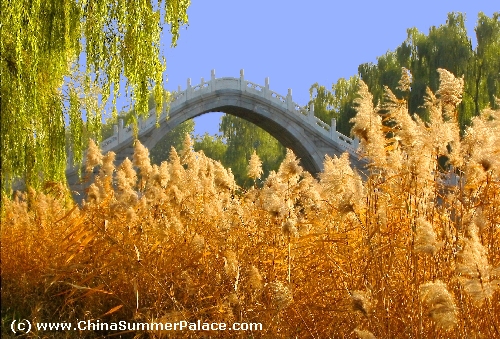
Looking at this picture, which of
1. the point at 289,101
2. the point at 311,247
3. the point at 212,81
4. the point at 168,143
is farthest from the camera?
the point at 168,143

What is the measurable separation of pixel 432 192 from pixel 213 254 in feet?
4.01

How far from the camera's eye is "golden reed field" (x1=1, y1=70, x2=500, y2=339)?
2695 millimetres

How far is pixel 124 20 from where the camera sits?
545cm

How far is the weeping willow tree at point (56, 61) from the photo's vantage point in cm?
502

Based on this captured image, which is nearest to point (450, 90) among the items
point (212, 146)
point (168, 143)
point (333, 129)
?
point (333, 129)

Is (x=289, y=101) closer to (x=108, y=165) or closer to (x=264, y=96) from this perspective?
(x=264, y=96)

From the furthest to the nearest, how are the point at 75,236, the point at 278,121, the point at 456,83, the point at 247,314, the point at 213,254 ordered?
the point at 278,121
the point at 75,236
the point at 213,254
the point at 247,314
the point at 456,83

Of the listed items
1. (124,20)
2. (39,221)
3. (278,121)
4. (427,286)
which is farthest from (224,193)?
(278,121)

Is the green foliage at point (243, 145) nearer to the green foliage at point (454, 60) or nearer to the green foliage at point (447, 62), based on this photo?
the green foliage at point (447, 62)

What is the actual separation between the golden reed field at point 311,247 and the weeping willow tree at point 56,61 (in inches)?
25.8

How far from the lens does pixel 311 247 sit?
140 inches

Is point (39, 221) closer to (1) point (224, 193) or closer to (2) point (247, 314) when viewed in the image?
(1) point (224, 193)

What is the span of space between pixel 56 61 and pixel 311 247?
9.01ft

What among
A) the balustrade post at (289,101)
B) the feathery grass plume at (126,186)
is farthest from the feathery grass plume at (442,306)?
the balustrade post at (289,101)
